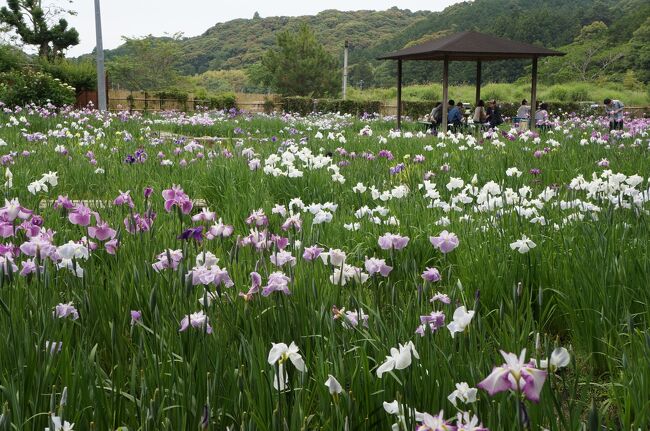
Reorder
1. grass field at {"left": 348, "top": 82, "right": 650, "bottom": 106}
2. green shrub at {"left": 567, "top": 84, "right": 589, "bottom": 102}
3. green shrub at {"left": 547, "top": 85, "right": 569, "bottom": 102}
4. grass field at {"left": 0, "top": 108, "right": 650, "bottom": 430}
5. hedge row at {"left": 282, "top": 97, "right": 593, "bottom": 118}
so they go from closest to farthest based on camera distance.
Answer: grass field at {"left": 0, "top": 108, "right": 650, "bottom": 430}, hedge row at {"left": 282, "top": 97, "right": 593, "bottom": 118}, grass field at {"left": 348, "top": 82, "right": 650, "bottom": 106}, green shrub at {"left": 567, "top": 84, "right": 589, "bottom": 102}, green shrub at {"left": 547, "top": 85, "right": 569, "bottom": 102}

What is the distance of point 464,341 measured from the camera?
5.09 feet

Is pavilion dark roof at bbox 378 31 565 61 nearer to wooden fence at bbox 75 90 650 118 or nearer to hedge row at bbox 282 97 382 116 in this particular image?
hedge row at bbox 282 97 382 116

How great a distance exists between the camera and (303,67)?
46719 mm

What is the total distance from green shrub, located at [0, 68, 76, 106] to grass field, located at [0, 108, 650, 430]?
569 inches

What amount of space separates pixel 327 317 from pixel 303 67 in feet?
152

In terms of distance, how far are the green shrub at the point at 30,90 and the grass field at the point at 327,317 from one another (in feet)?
47.5

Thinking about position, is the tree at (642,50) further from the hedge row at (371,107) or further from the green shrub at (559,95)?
the hedge row at (371,107)

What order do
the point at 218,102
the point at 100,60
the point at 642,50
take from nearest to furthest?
the point at 100,60 → the point at 218,102 → the point at 642,50

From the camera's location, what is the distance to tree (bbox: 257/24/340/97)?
46.9 meters

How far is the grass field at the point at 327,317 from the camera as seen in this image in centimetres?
134

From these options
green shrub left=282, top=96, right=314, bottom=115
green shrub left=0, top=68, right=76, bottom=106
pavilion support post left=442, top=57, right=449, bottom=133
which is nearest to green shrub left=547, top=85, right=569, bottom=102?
green shrub left=282, top=96, right=314, bottom=115

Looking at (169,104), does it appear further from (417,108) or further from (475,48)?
(475,48)

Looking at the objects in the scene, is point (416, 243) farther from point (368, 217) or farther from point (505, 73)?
point (505, 73)

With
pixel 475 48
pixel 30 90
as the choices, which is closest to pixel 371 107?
pixel 30 90
